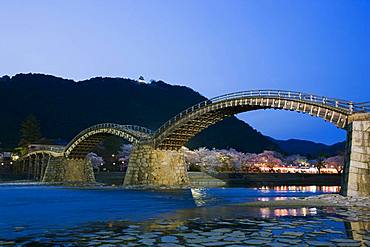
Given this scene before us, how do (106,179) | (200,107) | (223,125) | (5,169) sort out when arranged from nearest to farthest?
(200,107) → (106,179) → (5,169) → (223,125)

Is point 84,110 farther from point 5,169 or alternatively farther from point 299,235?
point 299,235

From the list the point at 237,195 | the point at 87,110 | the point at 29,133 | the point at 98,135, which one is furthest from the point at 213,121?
the point at 87,110

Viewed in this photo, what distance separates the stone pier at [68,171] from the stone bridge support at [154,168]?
76.4ft

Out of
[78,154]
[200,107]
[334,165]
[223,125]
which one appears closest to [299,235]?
[200,107]

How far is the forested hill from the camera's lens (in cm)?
15200

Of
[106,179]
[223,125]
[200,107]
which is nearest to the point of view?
[200,107]

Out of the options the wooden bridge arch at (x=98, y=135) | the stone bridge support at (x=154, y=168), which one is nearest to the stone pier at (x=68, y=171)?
the wooden bridge arch at (x=98, y=135)

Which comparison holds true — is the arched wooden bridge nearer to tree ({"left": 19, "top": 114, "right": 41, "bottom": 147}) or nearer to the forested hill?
tree ({"left": 19, "top": 114, "right": 41, "bottom": 147})

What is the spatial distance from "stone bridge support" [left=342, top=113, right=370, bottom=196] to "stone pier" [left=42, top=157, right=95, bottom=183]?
53483 mm

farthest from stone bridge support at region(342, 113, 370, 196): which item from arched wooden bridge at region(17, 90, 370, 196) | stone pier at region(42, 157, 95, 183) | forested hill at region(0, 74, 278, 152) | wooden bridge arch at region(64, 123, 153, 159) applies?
A: forested hill at region(0, 74, 278, 152)

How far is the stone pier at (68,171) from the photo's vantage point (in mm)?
73225

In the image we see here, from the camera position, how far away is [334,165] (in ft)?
330

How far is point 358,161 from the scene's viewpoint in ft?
84.7

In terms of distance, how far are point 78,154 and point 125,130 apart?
20.7m
